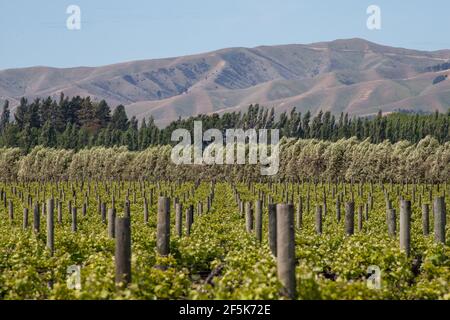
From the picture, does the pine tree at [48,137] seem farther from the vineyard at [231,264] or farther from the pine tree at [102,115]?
the vineyard at [231,264]

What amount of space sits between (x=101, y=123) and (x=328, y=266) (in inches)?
6917

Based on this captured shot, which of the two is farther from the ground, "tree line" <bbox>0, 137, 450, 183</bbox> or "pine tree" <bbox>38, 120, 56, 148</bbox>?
"pine tree" <bbox>38, 120, 56, 148</bbox>

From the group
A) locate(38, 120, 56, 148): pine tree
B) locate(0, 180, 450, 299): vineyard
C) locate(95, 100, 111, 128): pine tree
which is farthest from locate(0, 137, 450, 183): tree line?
locate(95, 100, 111, 128): pine tree

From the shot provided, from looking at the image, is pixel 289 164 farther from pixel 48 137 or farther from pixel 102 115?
pixel 102 115

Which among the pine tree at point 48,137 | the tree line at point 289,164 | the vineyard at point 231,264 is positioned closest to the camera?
the vineyard at point 231,264

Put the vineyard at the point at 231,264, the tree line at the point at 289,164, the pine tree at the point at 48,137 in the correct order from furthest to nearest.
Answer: the pine tree at the point at 48,137 < the tree line at the point at 289,164 < the vineyard at the point at 231,264

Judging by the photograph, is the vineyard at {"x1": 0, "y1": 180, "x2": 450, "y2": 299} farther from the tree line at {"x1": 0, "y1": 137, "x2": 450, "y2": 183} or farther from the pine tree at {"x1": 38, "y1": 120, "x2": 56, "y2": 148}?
the pine tree at {"x1": 38, "y1": 120, "x2": 56, "y2": 148}

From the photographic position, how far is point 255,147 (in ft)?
344

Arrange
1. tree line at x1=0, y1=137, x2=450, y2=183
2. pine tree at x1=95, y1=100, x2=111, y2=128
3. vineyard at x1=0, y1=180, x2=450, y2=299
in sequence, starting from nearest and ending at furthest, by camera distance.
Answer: vineyard at x1=0, y1=180, x2=450, y2=299, tree line at x1=0, y1=137, x2=450, y2=183, pine tree at x1=95, y1=100, x2=111, y2=128

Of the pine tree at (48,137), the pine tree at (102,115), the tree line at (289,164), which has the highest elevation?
the pine tree at (102,115)

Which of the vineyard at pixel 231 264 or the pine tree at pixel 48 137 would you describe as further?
the pine tree at pixel 48 137

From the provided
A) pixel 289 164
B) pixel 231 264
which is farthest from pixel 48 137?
pixel 231 264

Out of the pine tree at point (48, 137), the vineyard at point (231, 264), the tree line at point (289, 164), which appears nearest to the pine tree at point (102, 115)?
the pine tree at point (48, 137)
